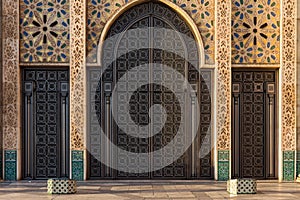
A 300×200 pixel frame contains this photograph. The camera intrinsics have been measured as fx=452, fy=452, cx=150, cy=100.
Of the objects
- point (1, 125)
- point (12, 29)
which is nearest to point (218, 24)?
point (12, 29)

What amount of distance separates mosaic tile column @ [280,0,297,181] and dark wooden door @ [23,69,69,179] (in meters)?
3.28

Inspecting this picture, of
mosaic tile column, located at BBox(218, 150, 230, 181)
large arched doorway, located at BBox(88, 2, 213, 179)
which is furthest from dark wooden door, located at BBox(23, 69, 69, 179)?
mosaic tile column, located at BBox(218, 150, 230, 181)

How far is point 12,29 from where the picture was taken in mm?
6785

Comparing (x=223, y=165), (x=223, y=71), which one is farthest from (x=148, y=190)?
(x=223, y=71)

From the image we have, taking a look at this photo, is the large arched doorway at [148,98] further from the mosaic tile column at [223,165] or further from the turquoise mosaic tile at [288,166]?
the turquoise mosaic tile at [288,166]

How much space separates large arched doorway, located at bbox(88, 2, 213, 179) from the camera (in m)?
6.90

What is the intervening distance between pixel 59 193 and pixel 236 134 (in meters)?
2.84

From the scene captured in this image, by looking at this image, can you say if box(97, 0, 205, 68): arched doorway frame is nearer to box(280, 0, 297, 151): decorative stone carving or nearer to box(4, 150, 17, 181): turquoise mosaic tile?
box(280, 0, 297, 151): decorative stone carving

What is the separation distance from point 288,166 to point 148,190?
2.26m

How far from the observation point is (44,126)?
22.6ft

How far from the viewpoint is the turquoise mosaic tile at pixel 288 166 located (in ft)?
22.4

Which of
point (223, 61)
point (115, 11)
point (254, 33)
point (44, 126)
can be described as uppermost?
point (115, 11)

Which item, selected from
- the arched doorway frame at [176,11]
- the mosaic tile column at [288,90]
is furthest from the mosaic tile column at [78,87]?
the mosaic tile column at [288,90]

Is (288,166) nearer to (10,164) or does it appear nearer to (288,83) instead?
(288,83)
